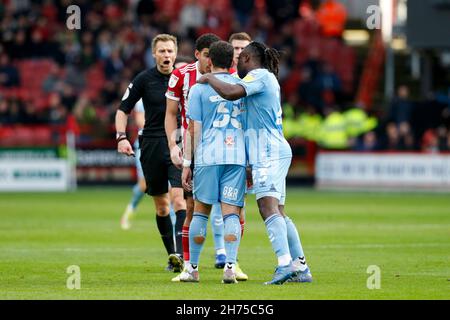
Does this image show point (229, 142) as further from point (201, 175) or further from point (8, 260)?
point (8, 260)

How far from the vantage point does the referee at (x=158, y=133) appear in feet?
43.9

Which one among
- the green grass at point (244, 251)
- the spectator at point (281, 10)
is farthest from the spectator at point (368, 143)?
the spectator at point (281, 10)

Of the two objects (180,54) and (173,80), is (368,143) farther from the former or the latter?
(173,80)

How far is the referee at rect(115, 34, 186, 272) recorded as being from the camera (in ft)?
43.9

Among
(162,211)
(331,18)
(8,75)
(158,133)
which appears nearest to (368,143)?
(331,18)

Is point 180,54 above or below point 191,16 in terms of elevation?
below

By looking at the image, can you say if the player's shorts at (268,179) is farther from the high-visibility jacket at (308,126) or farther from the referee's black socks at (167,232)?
the high-visibility jacket at (308,126)

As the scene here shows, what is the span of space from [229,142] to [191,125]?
60 cm

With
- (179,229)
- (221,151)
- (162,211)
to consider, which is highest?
(221,151)

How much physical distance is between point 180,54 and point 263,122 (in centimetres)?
2269

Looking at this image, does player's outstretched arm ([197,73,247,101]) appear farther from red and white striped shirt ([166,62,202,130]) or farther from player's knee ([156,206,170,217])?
player's knee ([156,206,170,217])

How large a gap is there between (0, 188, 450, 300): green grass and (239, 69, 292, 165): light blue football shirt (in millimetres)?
1263

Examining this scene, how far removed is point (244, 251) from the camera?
51.0 ft

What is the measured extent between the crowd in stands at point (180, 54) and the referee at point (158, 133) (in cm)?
1748
